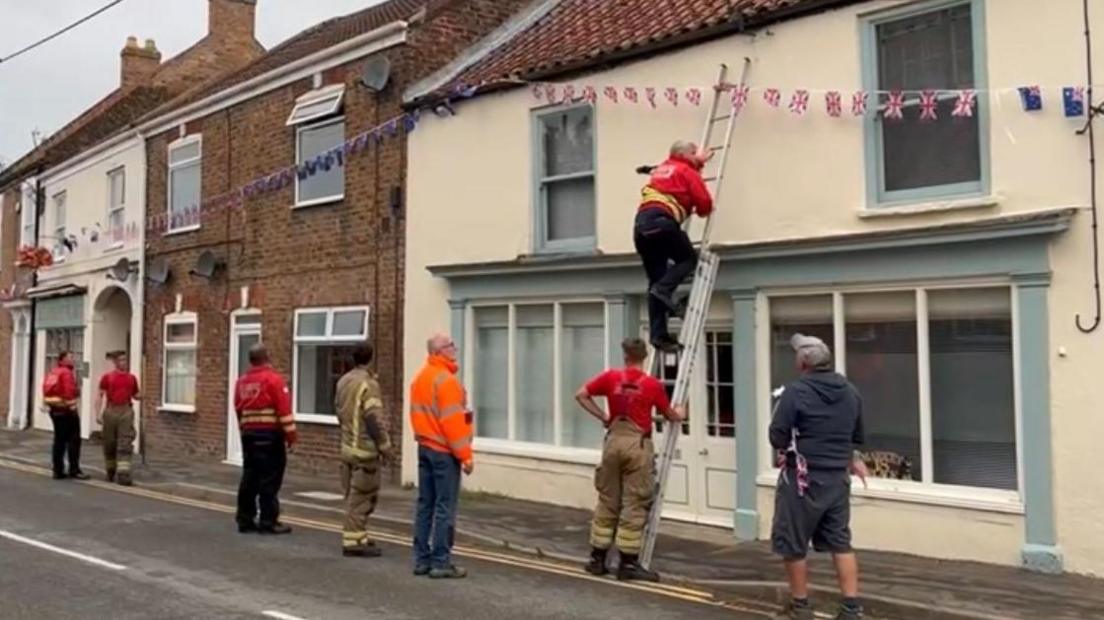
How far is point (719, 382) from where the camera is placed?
1091 cm

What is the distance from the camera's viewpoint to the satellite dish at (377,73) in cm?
1445

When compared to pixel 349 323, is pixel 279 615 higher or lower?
lower

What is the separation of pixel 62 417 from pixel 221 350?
304 centimetres

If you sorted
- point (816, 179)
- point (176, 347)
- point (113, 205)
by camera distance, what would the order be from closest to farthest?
point (816, 179)
point (176, 347)
point (113, 205)

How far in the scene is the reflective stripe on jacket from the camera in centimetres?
842

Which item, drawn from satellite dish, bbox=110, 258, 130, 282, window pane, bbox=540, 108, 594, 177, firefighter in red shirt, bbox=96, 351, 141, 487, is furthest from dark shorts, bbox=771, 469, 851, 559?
satellite dish, bbox=110, 258, 130, 282

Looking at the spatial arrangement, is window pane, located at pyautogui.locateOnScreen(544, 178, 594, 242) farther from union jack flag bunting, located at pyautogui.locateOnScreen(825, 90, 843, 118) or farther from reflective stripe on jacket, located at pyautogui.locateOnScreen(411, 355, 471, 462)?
reflective stripe on jacket, located at pyautogui.locateOnScreen(411, 355, 471, 462)

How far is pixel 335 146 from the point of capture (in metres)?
15.8

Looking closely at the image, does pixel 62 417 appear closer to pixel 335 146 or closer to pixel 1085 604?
pixel 335 146

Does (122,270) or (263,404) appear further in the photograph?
(122,270)

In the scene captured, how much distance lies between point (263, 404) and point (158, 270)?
1011cm

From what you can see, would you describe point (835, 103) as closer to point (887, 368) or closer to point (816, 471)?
point (887, 368)

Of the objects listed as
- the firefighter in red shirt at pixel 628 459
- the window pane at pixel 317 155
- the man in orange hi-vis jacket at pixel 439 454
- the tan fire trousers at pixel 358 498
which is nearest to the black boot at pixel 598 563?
the firefighter in red shirt at pixel 628 459

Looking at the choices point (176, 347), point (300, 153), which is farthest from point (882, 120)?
point (176, 347)
